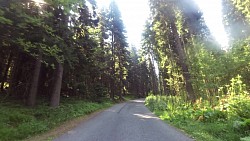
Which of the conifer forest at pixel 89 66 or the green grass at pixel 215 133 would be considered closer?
the green grass at pixel 215 133

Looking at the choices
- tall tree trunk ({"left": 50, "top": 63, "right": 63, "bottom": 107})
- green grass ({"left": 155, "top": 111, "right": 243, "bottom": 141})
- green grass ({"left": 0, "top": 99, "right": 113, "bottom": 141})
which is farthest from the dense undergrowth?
tall tree trunk ({"left": 50, "top": 63, "right": 63, "bottom": 107})

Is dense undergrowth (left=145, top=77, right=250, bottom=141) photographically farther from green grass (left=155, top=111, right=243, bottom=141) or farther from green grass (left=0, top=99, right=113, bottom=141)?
green grass (left=0, top=99, right=113, bottom=141)

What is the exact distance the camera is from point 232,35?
Result: 3195 centimetres

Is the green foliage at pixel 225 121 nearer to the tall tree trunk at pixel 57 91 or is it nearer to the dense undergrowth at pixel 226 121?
the dense undergrowth at pixel 226 121

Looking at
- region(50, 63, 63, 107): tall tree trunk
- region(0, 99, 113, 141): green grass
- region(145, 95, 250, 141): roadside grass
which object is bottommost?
region(0, 99, 113, 141): green grass

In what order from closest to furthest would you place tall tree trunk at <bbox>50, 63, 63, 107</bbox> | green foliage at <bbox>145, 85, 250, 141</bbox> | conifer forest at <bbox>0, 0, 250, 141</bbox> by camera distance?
green foliage at <bbox>145, 85, 250, 141</bbox> → conifer forest at <bbox>0, 0, 250, 141</bbox> → tall tree trunk at <bbox>50, 63, 63, 107</bbox>

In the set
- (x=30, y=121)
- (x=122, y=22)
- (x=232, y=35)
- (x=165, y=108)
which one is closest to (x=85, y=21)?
(x=165, y=108)

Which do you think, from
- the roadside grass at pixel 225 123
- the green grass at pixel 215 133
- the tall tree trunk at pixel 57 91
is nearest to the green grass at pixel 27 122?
the tall tree trunk at pixel 57 91

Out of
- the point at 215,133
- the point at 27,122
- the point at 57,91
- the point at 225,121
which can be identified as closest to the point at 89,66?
the point at 57,91

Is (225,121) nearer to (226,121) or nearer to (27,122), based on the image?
(226,121)

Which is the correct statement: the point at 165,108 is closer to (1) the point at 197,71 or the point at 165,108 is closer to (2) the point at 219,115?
(1) the point at 197,71

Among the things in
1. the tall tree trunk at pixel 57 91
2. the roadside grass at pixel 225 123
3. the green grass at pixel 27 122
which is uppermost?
the tall tree trunk at pixel 57 91

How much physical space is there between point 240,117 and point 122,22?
3779cm

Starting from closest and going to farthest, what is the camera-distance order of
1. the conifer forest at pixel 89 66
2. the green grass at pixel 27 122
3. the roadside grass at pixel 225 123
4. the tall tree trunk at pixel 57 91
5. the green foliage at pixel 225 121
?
the roadside grass at pixel 225 123, the green foliage at pixel 225 121, the conifer forest at pixel 89 66, the green grass at pixel 27 122, the tall tree trunk at pixel 57 91
